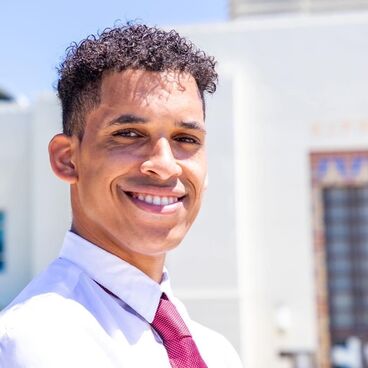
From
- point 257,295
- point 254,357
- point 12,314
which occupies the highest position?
point 12,314

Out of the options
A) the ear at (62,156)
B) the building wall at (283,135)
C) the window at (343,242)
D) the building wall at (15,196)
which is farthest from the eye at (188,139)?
the building wall at (15,196)

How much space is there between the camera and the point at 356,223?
9734 millimetres

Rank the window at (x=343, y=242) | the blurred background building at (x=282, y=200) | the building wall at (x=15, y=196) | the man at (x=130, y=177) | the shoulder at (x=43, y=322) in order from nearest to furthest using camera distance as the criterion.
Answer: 1. the shoulder at (x=43, y=322)
2. the man at (x=130, y=177)
3. the blurred background building at (x=282, y=200)
4. the window at (x=343, y=242)
5. the building wall at (x=15, y=196)

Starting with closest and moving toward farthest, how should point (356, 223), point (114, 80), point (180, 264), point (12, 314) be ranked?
1. point (12, 314)
2. point (114, 80)
3. point (180, 264)
4. point (356, 223)

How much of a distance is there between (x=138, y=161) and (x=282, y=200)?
831 centimetres

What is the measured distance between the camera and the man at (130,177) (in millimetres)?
1177

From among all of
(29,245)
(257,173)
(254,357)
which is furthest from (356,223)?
(29,245)

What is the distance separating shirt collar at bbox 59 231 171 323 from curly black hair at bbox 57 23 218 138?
159 mm

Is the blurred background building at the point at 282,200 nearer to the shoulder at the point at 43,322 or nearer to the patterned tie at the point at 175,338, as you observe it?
the patterned tie at the point at 175,338

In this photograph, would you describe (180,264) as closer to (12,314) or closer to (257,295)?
(257,295)

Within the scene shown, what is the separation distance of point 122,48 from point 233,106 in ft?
26.6

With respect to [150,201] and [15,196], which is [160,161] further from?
[15,196]

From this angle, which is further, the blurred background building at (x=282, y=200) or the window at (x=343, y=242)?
the window at (x=343, y=242)

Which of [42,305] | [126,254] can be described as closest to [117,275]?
[126,254]
